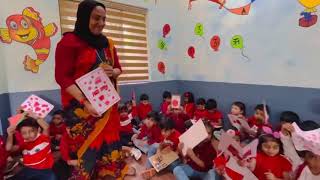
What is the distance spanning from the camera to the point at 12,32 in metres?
2.72

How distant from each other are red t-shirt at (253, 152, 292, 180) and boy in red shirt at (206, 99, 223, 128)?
61.0 inches

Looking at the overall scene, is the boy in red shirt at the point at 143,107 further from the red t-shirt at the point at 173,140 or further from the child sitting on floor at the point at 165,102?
the red t-shirt at the point at 173,140

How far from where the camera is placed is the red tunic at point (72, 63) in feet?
4.34

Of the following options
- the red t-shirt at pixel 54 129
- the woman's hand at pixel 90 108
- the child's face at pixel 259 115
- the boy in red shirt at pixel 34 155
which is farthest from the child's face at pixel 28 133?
the child's face at pixel 259 115

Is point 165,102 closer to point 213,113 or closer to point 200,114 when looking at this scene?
point 200,114

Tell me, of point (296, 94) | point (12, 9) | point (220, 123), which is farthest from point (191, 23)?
point (12, 9)

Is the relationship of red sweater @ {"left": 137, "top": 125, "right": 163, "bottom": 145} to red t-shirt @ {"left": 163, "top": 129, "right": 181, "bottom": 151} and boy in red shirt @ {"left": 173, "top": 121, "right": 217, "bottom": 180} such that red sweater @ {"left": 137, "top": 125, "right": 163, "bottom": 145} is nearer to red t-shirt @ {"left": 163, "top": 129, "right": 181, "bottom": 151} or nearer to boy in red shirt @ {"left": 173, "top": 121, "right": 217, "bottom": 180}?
red t-shirt @ {"left": 163, "top": 129, "right": 181, "bottom": 151}

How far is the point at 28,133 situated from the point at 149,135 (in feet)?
4.64

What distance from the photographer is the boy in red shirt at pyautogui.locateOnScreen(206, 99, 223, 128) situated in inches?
135

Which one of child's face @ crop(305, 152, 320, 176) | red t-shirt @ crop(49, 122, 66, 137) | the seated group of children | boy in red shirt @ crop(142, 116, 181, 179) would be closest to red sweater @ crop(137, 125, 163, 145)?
the seated group of children

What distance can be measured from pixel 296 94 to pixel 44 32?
2.93 metres

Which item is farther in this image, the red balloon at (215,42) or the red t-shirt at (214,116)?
the red balloon at (215,42)

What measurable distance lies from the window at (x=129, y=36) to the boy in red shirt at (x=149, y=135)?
3.05ft

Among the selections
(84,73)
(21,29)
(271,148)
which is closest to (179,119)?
(271,148)
